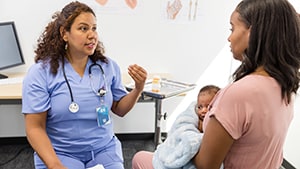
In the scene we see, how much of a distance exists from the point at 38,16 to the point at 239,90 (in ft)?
6.86

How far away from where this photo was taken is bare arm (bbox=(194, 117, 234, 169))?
0.92 m

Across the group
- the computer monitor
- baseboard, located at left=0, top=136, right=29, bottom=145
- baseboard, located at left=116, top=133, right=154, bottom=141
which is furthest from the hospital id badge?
baseboard, located at left=0, top=136, right=29, bottom=145

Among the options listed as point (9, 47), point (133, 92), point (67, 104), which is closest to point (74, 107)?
point (67, 104)

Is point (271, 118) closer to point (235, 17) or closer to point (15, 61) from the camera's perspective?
point (235, 17)

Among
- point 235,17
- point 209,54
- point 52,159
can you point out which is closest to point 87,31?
point 52,159

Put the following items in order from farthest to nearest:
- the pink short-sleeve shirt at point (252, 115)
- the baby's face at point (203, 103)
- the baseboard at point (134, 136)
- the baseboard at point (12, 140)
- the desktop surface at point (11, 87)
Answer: the baseboard at point (134, 136)
the baseboard at point (12, 140)
the desktop surface at point (11, 87)
the baby's face at point (203, 103)
the pink short-sleeve shirt at point (252, 115)

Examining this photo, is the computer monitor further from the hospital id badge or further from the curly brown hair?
the hospital id badge

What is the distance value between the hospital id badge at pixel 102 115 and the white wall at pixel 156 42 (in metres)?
1.23

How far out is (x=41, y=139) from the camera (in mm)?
1411

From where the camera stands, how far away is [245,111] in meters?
0.90

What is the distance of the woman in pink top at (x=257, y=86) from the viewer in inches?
35.4

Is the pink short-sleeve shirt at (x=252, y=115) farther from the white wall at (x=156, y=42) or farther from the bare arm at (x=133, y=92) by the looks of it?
the white wall at (x=156, y=42)

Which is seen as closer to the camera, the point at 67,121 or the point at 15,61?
the point at 67,121

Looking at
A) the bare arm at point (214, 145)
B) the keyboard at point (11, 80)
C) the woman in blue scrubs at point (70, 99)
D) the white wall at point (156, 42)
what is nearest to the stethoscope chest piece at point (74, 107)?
the woman in blue scrubs at point (70, 99)
